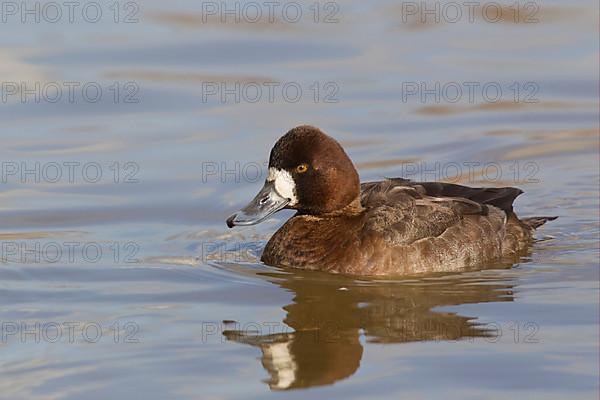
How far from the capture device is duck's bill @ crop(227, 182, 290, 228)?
1017 cm

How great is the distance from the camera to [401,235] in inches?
397

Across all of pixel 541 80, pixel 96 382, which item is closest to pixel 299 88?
pixel 541 80

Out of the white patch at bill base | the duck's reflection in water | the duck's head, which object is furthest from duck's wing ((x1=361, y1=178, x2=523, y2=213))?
the duck's reflection in water

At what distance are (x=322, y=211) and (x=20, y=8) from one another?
7258 millimetres

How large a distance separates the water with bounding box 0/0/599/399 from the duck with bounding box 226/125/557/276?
171 mm

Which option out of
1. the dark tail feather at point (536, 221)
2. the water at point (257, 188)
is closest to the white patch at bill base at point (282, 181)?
the water at point (257, 188)

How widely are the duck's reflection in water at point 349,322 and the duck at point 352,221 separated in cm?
22

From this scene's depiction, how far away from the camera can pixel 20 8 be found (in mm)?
16438

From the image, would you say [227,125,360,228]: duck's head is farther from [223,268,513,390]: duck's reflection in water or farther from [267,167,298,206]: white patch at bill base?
[223,268,513,390]: duck's reflection in water

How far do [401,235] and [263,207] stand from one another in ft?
3.21

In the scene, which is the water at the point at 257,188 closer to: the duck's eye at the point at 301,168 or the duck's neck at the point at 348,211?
the duck's neck at the point at 348,211

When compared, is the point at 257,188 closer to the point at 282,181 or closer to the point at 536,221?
the point at 282,181

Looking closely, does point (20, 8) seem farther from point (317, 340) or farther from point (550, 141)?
point (317, 340)

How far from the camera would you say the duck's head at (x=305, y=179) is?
10023 mm
